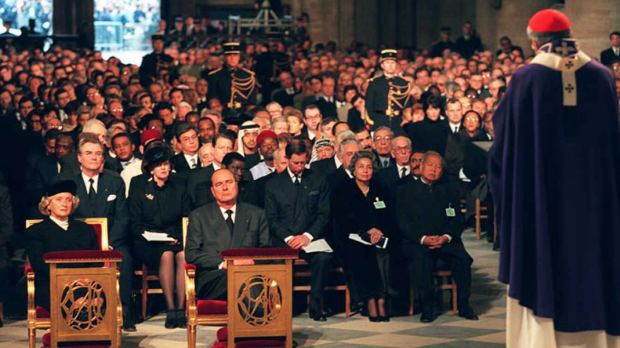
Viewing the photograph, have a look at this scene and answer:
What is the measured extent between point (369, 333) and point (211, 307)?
68.0 inches

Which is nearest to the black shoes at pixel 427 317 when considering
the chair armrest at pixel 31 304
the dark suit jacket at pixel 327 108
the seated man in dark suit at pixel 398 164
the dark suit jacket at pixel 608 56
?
the seated man in dark suit at pixel 398 164

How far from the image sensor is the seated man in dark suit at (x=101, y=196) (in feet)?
41.9

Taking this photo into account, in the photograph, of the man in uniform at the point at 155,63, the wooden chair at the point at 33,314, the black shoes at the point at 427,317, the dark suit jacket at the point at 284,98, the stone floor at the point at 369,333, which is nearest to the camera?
the wooden chair at the point at 33,314

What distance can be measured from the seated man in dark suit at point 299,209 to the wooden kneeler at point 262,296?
2268 mm

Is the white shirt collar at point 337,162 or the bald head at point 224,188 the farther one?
the white shirt collar at point 337,162

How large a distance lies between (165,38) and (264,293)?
2776cm

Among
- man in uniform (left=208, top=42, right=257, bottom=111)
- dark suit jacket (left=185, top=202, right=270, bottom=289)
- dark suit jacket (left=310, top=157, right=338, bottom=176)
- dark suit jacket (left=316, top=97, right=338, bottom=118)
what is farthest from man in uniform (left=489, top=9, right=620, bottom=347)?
dark suit jacket (left=316, top=97, right=338, bottom=118)

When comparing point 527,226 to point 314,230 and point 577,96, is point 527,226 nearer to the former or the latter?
point 577,96

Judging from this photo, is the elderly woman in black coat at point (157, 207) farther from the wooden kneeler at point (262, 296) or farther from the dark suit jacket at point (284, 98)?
the dark suit jacket at point (284, 98)

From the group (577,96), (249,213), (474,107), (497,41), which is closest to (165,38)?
(497,41)

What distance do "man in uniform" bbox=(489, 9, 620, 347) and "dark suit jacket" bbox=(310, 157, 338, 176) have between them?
6907 millimetres

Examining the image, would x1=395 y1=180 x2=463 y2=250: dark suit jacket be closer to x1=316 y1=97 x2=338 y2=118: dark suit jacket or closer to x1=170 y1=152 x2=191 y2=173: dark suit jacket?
x1=170 y1=152 x2=191 y2=173: dark suit jacket

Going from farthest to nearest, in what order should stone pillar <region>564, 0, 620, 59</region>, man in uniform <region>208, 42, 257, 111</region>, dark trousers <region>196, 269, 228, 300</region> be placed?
stone pillar <region>564, 0, 620, 59</region>
man in uniform <region>208, 42, 257, 111</region>
dark trousers <region>196, 269, 228, 300</region>

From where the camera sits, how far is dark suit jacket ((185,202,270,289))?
38.0ft
